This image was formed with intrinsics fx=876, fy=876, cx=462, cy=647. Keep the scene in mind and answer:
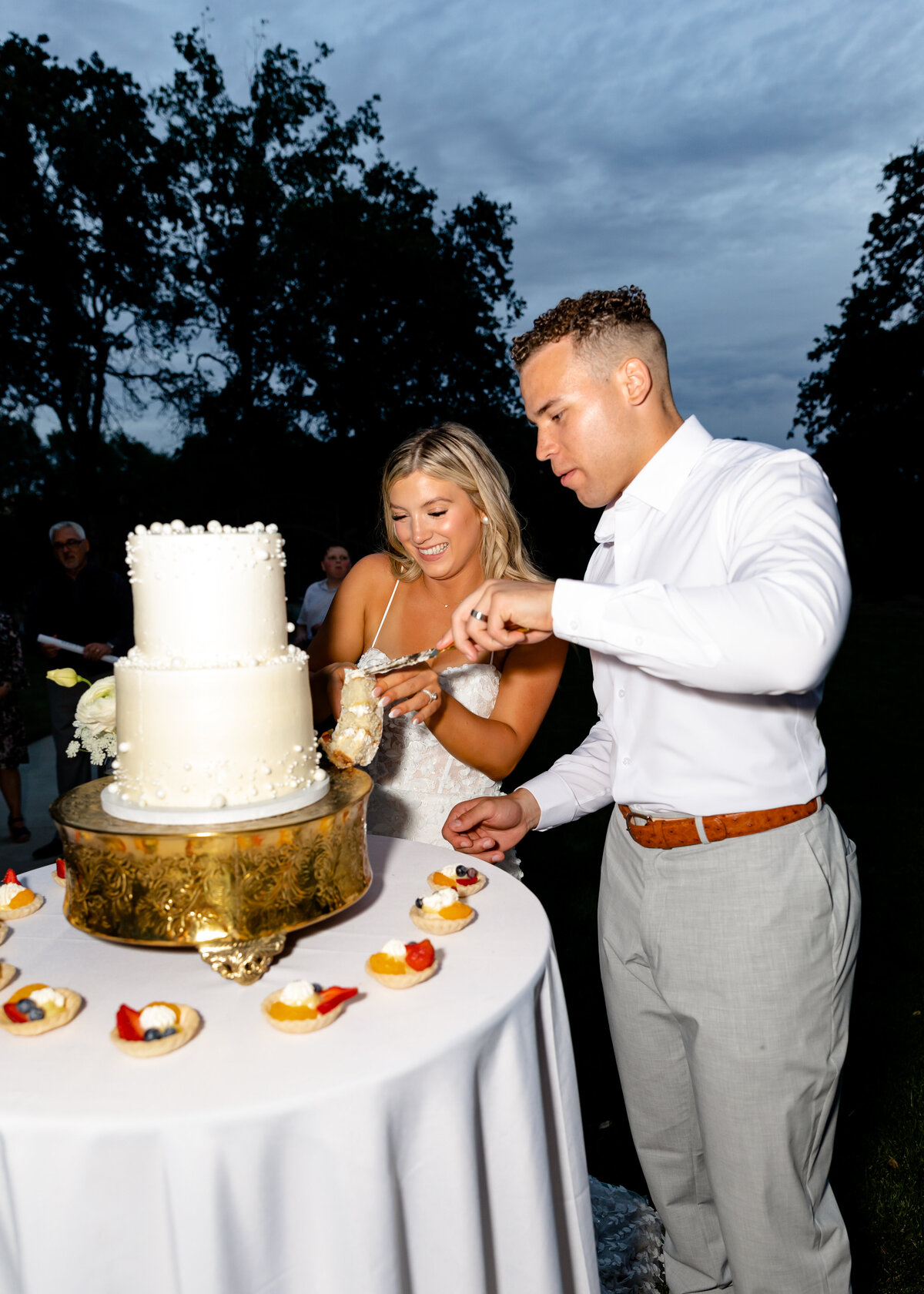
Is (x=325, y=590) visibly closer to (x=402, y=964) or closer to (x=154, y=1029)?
(x=402, y=964)

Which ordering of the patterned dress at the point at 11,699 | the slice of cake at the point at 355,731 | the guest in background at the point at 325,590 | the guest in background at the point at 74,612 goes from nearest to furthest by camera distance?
the slice of cake at the point at 355,731, the patterned dress at the point at 11,699, the guest in background at the point at 74,612, the guest in background at the point at 325,590

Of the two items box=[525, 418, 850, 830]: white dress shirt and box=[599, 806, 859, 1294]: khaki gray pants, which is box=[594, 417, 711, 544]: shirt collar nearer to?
box=[525, 418, 850, 830]: white dress shirt

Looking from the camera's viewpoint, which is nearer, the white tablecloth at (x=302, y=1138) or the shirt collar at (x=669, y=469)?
the white tablecloth at (x=302, y=1138)

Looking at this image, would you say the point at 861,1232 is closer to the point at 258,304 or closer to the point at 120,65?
the point at 258,304

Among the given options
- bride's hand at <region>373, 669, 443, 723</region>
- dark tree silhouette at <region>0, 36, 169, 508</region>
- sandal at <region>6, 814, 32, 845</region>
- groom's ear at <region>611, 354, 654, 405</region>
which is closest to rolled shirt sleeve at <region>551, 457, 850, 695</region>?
groom's ear at <region>611, 354, 654, 405</region>

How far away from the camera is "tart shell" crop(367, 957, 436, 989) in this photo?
1667 millimetres

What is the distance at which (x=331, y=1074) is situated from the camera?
1.40 m

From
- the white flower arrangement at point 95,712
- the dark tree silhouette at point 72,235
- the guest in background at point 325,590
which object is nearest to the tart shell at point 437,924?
the white flower arrangement at point 95,712

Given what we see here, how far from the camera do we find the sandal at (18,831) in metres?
7.06

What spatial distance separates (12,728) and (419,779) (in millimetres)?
5331

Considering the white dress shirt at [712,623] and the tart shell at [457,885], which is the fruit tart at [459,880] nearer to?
the tart shell at [457,885]

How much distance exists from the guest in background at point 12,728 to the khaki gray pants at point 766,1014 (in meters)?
6.36

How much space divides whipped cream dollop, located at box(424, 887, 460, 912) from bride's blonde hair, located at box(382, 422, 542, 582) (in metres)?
1.61

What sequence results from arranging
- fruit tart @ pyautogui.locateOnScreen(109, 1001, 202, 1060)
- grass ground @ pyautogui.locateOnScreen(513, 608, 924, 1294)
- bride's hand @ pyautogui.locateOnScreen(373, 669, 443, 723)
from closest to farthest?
1. fruit tart @ pyautogui.locateOnScreen(109, 1001, 202, 1060)
2. bride's hand @ pyautogui.locateOnScreen(373, 669, 443, 723)
3. grass ground @ pyautogui.locateOnScreen(513, 608, 924, 1294)
